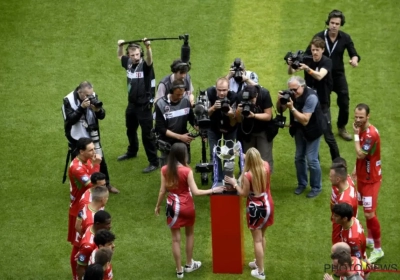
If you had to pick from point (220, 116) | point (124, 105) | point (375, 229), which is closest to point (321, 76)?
point (220, 116)

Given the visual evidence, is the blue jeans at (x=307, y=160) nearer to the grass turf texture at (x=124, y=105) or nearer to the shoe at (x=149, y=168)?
the grass turf texture at (x=124, y=105)

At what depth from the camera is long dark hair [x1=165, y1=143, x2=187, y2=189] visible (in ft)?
31.7

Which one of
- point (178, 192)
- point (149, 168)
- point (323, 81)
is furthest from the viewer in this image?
point (149, 168)

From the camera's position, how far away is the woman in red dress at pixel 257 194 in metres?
9.58

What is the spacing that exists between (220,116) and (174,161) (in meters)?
1.73

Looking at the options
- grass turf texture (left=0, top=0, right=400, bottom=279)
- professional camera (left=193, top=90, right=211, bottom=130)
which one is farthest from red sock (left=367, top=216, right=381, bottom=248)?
professional camera (left=193, top=90, right=211, bottom=130)

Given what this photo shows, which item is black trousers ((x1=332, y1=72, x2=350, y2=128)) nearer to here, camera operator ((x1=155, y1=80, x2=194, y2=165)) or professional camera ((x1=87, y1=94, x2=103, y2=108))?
camera operator ((x1=155, y1=80, x2=194, y2=165))

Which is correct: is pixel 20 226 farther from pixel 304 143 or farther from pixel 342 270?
pixel 342 270

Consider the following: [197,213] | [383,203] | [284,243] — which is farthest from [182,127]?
[383,203]

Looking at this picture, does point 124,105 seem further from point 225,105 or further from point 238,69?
point 225,105

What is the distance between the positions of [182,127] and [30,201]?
2240 millimetres

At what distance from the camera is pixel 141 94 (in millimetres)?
12102

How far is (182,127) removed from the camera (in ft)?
36.9

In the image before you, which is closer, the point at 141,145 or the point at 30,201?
the point at 30,201
